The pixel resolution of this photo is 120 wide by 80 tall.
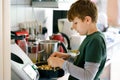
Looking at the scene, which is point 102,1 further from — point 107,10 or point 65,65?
point 65,65

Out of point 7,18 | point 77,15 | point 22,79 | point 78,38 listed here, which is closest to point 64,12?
point 78,38

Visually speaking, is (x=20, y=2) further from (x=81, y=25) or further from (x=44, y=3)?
(x=81, y=25)

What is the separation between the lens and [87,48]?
119 cm

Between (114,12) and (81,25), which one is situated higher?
(114,12)

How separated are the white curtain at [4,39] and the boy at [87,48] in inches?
23.4

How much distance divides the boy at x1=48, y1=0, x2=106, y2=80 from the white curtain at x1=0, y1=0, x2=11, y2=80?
595mm

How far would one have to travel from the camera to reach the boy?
1144 millimetres

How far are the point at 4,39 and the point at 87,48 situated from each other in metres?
0.66

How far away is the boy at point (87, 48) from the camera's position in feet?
3.75

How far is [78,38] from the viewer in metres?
2.14

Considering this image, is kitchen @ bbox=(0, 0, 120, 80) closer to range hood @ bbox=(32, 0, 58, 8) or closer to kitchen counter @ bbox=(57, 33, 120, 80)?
range hood @ bbox=(32, 0, 58, 8)

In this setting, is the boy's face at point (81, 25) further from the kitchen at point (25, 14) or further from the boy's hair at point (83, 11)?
the kitchen at point (25, 14)

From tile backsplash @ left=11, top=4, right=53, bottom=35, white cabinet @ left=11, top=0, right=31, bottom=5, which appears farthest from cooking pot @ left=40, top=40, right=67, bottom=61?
white cabinet @ left=11, top=0, right=31, bottom=5

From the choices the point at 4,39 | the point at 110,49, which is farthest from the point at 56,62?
the point at 110,49
